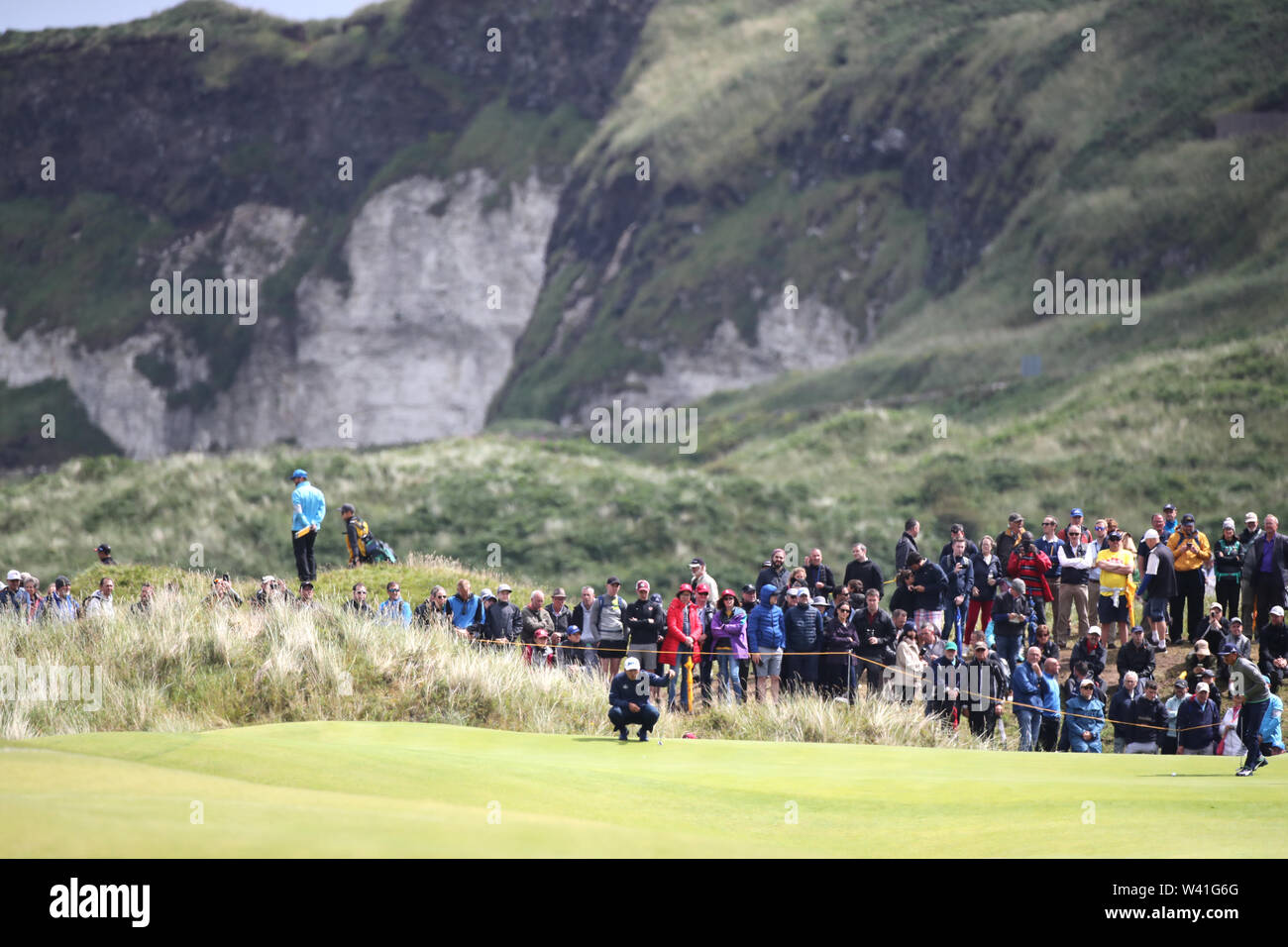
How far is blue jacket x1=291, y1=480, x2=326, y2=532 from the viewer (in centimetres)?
2280

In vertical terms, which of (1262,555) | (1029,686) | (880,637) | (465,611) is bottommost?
(1029,686)

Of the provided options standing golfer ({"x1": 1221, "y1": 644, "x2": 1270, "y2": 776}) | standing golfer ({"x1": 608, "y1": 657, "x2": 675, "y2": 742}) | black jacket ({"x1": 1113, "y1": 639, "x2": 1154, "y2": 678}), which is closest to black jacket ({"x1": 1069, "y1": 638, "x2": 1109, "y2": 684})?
black jacket ({"x1": 1113, "y1": 639, "x2": 1154, "y2": 678})

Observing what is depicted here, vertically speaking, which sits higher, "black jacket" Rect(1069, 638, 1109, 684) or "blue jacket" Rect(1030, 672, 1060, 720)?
"black jacket" Rect(1069, 638, 1109, 684)

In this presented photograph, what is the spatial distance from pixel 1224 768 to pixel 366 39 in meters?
139

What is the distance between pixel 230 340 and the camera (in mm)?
135500

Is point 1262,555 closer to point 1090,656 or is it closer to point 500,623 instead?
point 1090,656

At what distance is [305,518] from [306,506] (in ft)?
0.92

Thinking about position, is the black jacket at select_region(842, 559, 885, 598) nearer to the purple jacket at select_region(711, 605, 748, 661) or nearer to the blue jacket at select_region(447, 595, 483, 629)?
the purple jacket at select_region(711, 605, 748, 661)

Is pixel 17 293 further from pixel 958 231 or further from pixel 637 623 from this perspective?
pixel 637 623

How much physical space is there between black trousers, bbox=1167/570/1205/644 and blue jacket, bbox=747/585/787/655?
6.93m

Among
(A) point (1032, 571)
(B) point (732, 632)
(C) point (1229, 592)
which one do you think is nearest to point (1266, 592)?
(C) point (1229, 592)

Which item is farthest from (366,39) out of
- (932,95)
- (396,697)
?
(396,697)

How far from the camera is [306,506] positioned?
2292cm

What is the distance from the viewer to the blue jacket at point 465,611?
75.5 feet
